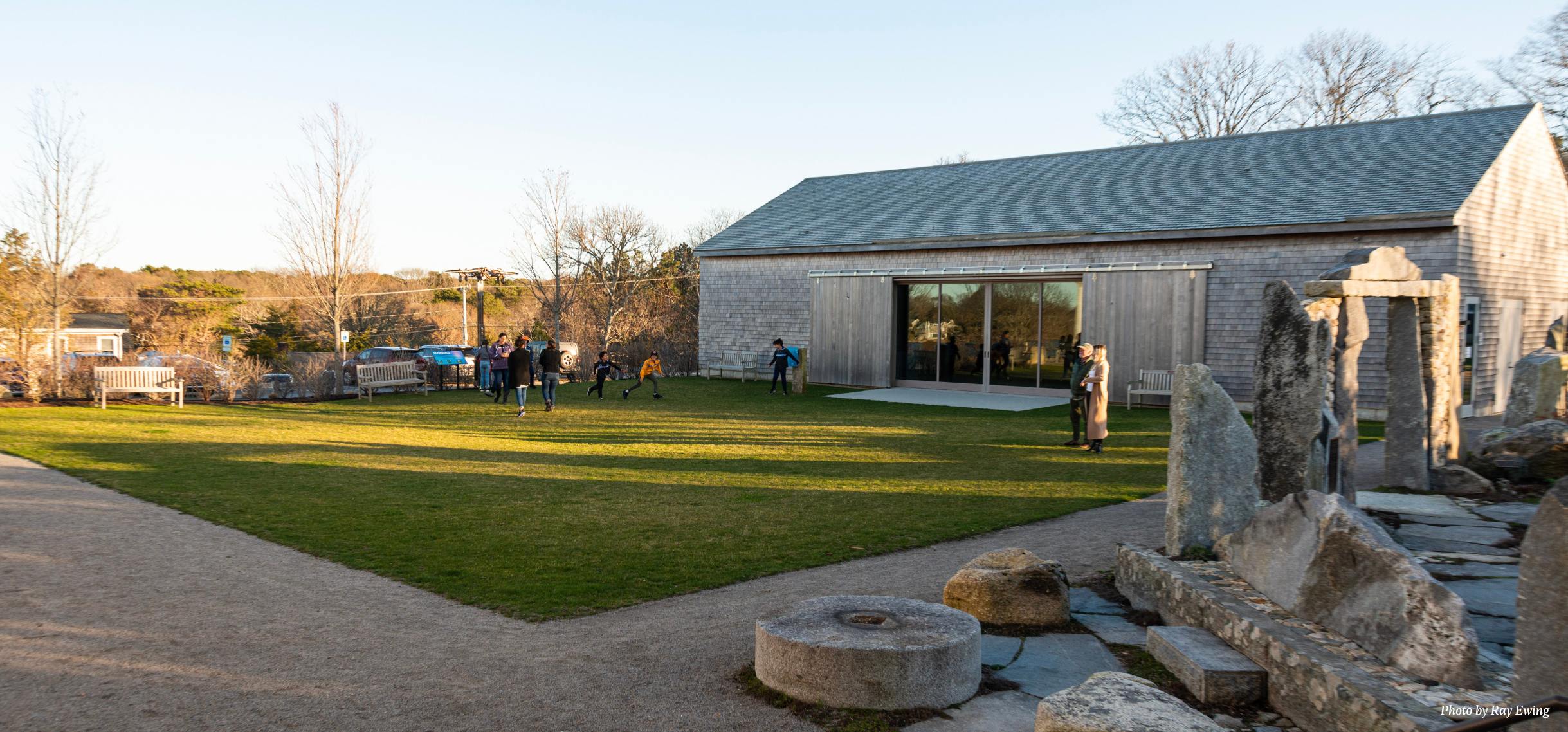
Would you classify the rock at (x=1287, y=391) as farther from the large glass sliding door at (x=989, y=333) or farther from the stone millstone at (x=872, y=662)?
the large glass sliding door at (x=989, y=333)

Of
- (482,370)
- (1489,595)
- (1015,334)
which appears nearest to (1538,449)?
(1489,595)

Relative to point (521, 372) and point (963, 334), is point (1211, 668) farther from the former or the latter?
point (963, 334)

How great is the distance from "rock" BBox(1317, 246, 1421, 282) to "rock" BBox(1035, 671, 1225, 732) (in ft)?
24.8

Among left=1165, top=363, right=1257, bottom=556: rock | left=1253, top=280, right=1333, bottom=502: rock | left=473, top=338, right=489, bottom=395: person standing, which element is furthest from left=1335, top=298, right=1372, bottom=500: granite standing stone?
left=473, top=338, right=489, bottom=395: person standing

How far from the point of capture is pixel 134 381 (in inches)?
807

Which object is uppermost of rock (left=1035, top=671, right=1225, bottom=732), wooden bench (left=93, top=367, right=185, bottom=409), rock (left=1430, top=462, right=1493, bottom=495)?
wooden bench (left=93, top=367, right=185, bottom=409)

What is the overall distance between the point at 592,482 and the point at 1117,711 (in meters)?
8.32

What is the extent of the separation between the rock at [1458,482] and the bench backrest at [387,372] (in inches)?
881

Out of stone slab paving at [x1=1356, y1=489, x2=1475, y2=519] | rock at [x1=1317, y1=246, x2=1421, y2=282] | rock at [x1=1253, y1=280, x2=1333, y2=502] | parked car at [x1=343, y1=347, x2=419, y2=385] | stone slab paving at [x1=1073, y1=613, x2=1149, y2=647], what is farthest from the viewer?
parked car at [x1=343, y1=347, x2=419, y2=385]

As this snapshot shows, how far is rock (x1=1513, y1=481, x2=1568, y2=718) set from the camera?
2.79 meters

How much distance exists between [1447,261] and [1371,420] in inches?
125

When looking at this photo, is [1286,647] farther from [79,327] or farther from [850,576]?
[79,327]

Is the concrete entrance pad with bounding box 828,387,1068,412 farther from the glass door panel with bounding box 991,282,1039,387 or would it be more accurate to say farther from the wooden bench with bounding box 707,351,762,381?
the wooden bench with bounding box 707,351,762,381

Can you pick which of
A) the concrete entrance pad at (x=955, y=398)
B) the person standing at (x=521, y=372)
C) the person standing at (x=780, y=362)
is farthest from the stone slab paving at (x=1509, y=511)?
the person standing at (x=780, y=362)
